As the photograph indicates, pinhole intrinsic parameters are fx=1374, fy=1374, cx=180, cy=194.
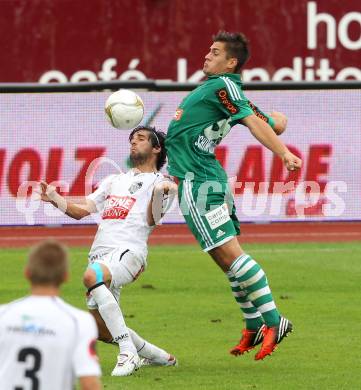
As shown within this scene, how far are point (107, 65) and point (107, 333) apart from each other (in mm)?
17290

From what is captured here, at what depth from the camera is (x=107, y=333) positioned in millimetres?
9422

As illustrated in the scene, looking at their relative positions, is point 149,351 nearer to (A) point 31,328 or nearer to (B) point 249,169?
(A) point 31,328

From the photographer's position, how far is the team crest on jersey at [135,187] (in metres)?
9.58

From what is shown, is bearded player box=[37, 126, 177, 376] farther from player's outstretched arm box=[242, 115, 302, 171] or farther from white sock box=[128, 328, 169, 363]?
player's outstretched arm box=[242, 115, 302, 171]

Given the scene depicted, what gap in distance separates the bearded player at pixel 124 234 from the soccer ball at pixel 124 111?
5.56 ft

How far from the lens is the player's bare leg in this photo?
926 cm

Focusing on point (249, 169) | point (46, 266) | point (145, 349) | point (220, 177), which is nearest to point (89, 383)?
point (46, 266)

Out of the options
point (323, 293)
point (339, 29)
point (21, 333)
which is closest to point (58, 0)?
point (339, 29)

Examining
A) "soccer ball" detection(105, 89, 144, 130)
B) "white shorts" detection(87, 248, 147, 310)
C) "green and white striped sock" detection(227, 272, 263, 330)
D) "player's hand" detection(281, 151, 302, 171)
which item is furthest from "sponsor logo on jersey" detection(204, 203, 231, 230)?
"soccer ball" detection(105, 89, 144, 130)

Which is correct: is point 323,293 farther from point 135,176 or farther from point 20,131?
point 20,131

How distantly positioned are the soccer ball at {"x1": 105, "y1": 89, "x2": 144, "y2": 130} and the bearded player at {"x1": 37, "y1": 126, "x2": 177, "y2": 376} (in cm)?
169

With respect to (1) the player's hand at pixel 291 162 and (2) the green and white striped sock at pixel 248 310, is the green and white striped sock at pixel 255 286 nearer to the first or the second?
(2) the green and white striped sock at pixel 248 310

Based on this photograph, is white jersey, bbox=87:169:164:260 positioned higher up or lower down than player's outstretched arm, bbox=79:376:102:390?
higher up

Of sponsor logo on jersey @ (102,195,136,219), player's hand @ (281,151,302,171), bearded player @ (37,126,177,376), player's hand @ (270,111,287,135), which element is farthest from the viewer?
player's hand @ (270,111,287,135)
